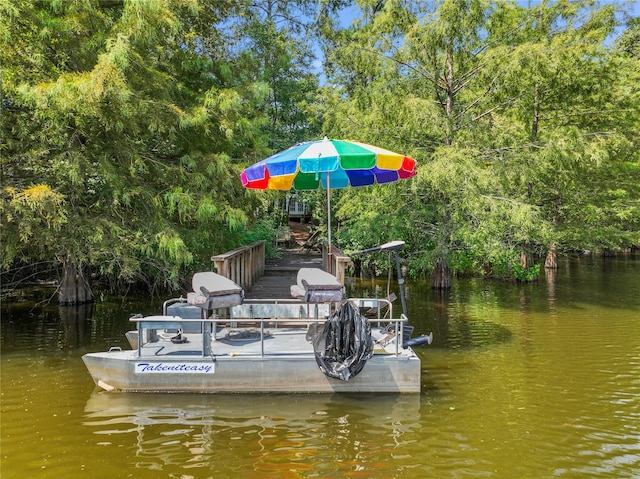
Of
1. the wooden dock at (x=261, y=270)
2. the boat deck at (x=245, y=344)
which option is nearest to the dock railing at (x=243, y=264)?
the wooden dock at (x=261, y=270)

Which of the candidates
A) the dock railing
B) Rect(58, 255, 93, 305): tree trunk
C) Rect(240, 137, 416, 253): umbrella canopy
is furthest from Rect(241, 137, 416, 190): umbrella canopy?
Rect(58, 255, 93, 305): tree trunk

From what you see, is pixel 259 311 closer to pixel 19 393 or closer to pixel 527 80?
pixel 19 393

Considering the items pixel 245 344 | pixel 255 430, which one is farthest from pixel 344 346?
pixel 245 344

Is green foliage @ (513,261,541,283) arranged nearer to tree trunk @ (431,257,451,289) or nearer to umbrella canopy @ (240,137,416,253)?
tree trunk @ (431,257,451,289)

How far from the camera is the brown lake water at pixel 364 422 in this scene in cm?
438

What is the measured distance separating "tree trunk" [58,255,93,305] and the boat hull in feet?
25.7

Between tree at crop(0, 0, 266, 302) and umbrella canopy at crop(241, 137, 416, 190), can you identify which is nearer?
umbrella canopy at crop(241, 137, 416, 190)

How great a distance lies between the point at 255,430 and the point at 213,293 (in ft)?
6.08

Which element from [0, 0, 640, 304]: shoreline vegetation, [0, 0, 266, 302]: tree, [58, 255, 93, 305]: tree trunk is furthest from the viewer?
[58, 255, 93, 305]: tree trunk

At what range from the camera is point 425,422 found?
5.37 metres

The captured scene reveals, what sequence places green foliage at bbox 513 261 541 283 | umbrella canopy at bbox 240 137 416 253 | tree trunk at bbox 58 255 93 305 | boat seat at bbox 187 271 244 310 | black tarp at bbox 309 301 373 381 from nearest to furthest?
black tarp at bbox 309 301 373 381 < boat seat at bbox 187 271 244 310 < umbrella canopy at bbox 240 137 416 253 < tree trunk at bbox 58 255 93 305 < green foliage at bbox 513 261 541 283

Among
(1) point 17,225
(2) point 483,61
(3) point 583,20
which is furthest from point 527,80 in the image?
(1) point 17,225

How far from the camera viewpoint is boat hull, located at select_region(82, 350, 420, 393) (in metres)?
6.06

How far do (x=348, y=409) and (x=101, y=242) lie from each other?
7.09 meters
